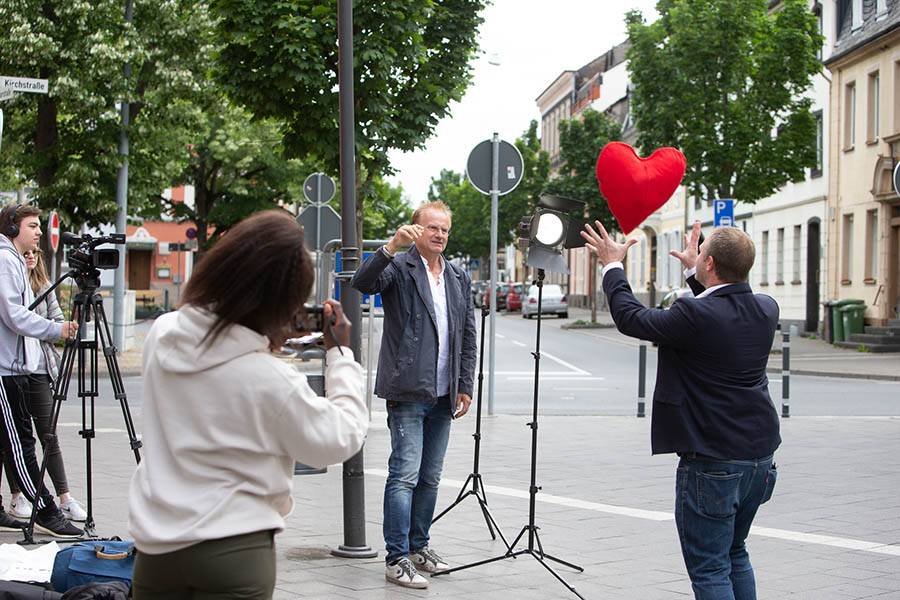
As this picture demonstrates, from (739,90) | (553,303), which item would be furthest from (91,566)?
(553,303)

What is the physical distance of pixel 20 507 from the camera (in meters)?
7.35

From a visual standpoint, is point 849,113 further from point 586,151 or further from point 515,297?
point 515,297

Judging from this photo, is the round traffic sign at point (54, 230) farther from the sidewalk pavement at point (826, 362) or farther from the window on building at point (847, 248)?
the window on building at point (847, 248)

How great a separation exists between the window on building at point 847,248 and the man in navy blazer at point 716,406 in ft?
97.8

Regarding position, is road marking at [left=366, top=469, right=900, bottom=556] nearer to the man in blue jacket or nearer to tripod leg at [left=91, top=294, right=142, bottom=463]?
the man in blue jacket

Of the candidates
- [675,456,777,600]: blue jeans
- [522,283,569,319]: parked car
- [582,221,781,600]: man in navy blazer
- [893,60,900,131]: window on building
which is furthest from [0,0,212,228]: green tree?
[522,283,569,319]: parked car

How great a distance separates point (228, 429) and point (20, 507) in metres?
5.25

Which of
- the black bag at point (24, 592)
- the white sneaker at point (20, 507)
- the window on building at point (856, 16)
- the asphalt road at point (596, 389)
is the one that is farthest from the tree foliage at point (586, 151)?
the black bag at point (24, 592)

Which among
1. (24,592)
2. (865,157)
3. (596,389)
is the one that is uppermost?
(865,157)

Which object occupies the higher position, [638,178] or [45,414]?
[638,178]

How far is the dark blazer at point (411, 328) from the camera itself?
579cm

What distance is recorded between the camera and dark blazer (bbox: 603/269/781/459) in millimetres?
4297

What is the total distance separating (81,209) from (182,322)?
22.5 m


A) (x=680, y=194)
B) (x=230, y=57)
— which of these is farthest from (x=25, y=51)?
(x=680, y=194)
